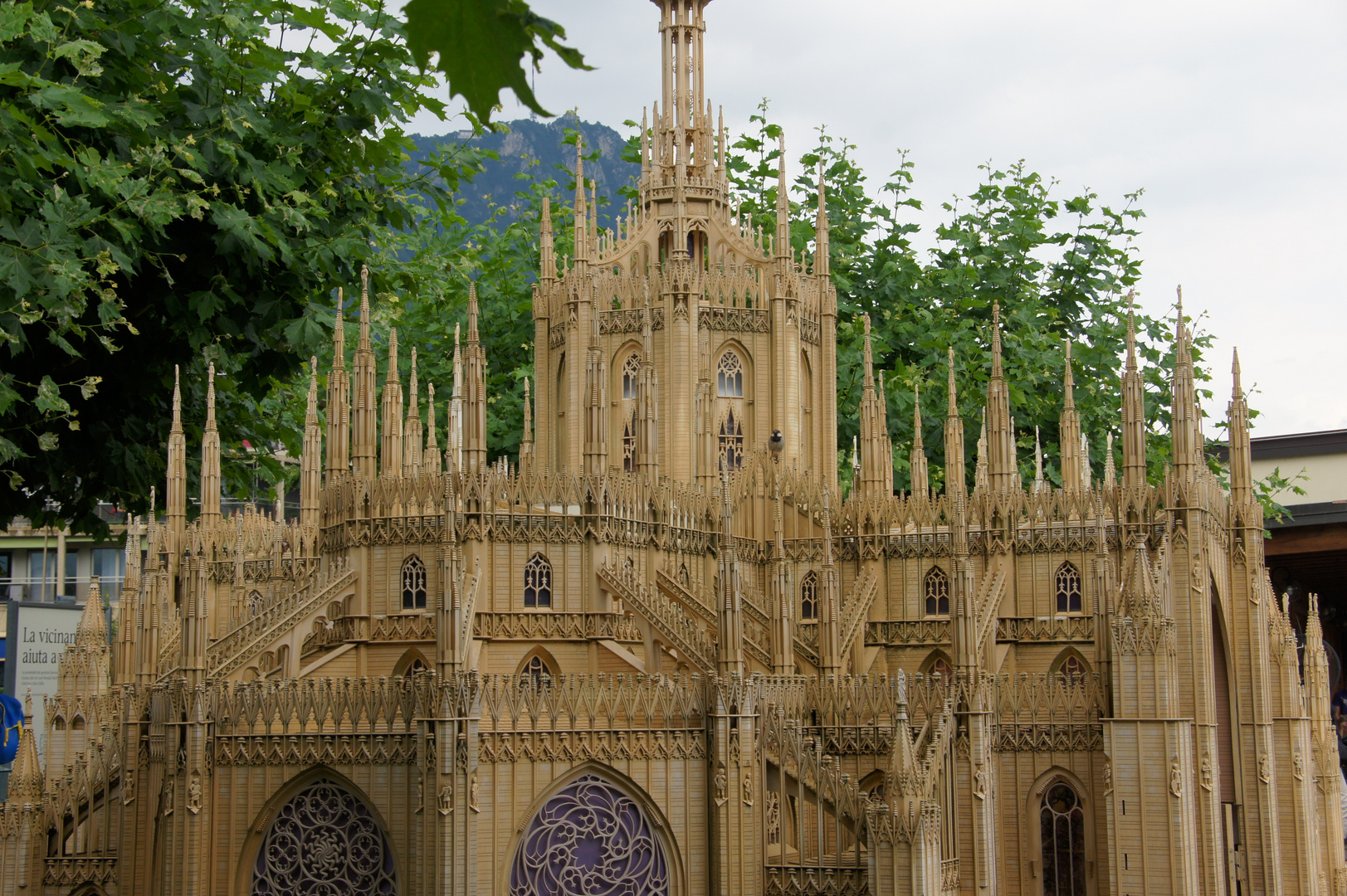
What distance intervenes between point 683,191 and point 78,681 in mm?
18837

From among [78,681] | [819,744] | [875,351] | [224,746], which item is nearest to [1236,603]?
[819,744]

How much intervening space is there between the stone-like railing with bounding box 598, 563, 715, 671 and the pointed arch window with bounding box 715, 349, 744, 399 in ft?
32.6

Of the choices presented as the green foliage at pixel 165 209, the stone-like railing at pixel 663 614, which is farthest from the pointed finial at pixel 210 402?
the stone-like railing at pixel 663 614

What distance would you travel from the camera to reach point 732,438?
38.0 metres

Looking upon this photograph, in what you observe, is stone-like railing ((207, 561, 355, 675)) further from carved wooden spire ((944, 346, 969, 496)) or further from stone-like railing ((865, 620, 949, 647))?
carved wooden spire ((944, 346, 969, 496))

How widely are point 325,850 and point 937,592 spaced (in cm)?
1439

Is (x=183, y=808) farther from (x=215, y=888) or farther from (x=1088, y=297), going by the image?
(x=1088, y=297)

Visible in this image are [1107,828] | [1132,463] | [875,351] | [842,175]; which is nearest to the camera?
[1107,828]

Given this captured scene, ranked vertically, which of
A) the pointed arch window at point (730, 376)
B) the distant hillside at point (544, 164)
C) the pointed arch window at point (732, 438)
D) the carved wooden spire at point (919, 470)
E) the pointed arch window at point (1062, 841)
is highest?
the distant hillside at point (544, 164)

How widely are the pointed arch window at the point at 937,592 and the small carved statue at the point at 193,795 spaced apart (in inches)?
615

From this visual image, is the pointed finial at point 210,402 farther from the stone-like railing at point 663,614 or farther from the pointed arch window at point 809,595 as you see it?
the pointed arch window at point 809,595

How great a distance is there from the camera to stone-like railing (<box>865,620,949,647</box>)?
32.8m

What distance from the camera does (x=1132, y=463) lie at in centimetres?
3203

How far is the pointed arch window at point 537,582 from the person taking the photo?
94.4 feet
